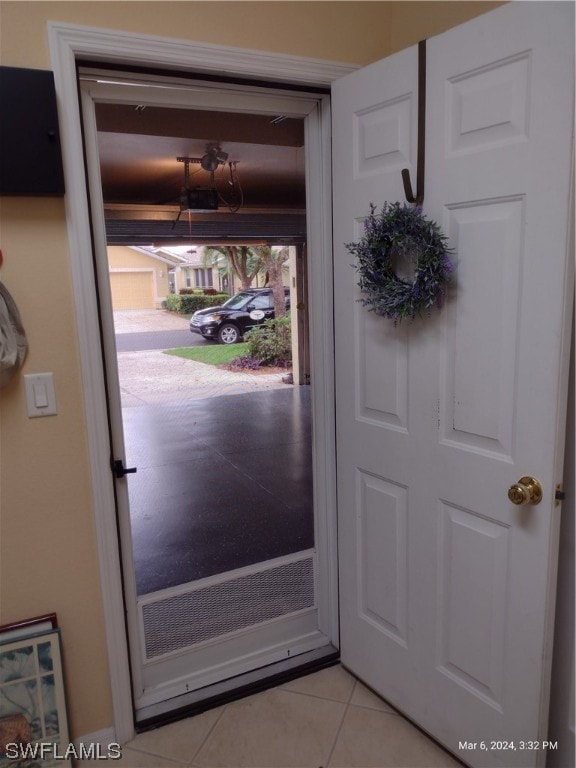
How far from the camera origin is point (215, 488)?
4512 mm

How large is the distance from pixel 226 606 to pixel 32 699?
0.87 m

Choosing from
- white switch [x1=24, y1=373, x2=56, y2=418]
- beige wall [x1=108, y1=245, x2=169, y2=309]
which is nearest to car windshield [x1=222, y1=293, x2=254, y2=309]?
beige wall [x1=108, y1=245, x2=169, y2=309]

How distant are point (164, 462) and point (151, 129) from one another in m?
3.00

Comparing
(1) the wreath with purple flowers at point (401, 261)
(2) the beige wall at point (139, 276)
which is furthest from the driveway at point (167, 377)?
(1) the wreath with purple flowers at point (401, 261)

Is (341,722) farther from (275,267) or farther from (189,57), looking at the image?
(275,267)

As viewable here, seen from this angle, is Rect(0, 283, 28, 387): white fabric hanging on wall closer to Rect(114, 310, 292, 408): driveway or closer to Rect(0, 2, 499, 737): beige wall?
Rect(0, 2, 499, 737): beige wall

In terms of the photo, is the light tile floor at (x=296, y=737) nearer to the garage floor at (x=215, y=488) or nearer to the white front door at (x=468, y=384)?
the white front door at (x=468, y=384)

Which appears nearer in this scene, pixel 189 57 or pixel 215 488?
pixel 189 57

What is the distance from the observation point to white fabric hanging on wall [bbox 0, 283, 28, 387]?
1.47 metres

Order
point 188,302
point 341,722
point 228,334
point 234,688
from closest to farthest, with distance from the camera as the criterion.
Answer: point 341,722 → point 234,688 → point 188,302 → point 228,334

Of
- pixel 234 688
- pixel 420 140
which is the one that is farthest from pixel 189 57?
pixel 234 688

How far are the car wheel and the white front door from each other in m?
7.62

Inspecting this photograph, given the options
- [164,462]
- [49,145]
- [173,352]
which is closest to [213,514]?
[164,462]

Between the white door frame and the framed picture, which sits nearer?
the white door frame
